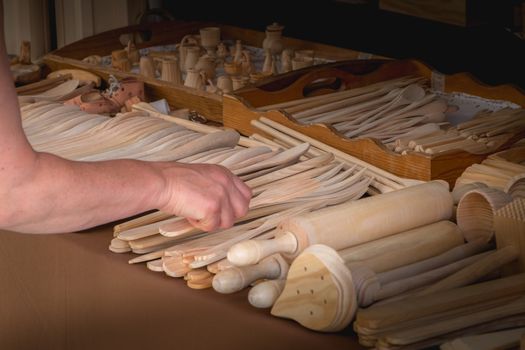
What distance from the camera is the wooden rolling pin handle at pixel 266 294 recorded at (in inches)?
93.0

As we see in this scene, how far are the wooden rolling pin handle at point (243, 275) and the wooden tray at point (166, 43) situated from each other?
5.16 ft

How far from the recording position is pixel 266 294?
2.37 metres

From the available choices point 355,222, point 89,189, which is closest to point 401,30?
point 355,222

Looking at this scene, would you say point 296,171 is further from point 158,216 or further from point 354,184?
point 158,216

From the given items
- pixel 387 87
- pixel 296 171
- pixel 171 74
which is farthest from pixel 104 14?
pixel 296 171

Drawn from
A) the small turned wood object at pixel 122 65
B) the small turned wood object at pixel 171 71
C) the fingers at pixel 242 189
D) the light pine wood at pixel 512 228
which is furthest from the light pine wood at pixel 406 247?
the small turned wood object at pixel 122 65

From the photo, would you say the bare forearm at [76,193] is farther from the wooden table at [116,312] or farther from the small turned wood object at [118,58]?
the small turned wood object at [118,58]

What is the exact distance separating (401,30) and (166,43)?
1208mm

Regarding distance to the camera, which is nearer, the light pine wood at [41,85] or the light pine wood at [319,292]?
the light pine wood at [319,292]

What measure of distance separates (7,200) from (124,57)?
3.11 metres

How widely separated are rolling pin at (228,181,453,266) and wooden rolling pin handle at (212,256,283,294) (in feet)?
0.13

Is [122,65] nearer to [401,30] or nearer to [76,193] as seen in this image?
[401,30]

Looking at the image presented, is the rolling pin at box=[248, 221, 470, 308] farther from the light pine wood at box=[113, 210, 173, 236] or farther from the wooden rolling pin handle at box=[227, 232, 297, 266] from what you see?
the light pine wood at box=[113, 210, 173, 236]

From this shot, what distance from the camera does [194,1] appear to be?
21.2ft
